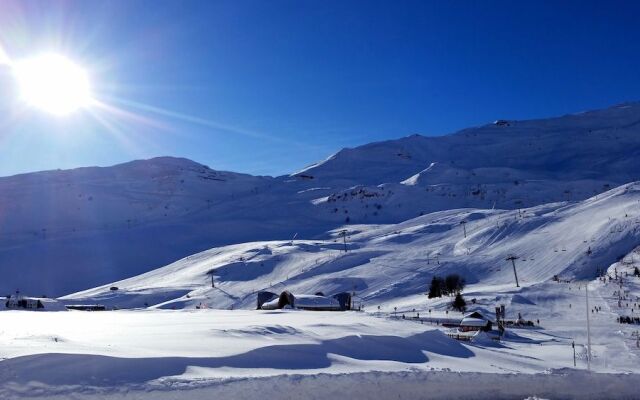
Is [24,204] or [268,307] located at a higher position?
[24,204]

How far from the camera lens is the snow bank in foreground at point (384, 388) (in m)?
6.52

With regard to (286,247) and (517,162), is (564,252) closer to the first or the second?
(286,247)

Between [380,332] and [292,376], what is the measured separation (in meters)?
4.00

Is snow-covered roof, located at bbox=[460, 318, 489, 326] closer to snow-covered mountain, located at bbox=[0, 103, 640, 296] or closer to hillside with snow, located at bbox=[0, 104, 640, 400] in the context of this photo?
hillside with snow, located at bbox=[0, 104, 640, 400]

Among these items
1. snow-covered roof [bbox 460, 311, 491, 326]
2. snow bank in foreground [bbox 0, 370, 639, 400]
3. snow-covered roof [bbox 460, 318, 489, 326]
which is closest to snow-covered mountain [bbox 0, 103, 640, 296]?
snow-covered roof [bbox 460, 311, 491, 326]

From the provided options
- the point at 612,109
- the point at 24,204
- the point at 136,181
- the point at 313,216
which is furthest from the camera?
the point at 612,109

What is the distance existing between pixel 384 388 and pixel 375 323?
214 inches

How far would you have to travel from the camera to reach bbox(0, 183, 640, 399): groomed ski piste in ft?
23.1

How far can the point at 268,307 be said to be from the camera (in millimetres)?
29219

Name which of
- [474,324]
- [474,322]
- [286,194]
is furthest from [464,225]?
[286,194]

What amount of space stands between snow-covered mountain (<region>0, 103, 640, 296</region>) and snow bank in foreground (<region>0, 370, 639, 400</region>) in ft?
164

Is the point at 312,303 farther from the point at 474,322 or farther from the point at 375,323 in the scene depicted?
the point at 375,323

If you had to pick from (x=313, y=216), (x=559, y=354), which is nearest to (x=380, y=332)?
(x=559, y=354)

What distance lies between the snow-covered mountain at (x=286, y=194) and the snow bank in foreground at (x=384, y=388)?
50.1 meters
